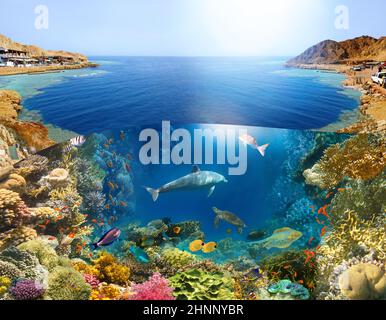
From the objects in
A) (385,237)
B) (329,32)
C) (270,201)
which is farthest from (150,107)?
(385,237)

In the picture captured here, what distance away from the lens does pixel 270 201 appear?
16.1ft

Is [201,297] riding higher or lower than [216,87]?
lower

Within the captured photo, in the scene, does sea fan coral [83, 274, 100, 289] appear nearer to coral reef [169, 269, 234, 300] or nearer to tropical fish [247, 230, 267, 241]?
coral reef [169, 269, 234, 300]

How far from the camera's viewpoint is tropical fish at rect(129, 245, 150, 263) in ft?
15.9

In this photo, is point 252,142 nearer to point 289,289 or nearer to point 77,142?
point 289,289

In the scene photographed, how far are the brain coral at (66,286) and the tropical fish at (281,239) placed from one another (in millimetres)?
2405

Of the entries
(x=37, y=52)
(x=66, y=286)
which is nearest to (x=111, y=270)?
(x=66, y=286)

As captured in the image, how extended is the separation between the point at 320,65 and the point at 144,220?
144 inches

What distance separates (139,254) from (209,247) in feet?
3.28

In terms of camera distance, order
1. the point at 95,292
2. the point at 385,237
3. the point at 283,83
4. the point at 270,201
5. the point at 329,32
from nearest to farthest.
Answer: the point at 385,237
the point at 95,292
the point at 270,201
the point at 329,32
the point at 283,83

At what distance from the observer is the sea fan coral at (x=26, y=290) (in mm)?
4262

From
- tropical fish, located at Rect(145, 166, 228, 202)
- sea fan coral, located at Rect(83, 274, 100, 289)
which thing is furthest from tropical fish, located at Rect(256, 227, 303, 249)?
sea fan coral, located at Rect(83, 274, 100, 289)

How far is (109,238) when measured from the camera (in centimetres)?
470

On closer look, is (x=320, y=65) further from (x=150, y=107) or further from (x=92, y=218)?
(x=92, y=218)
